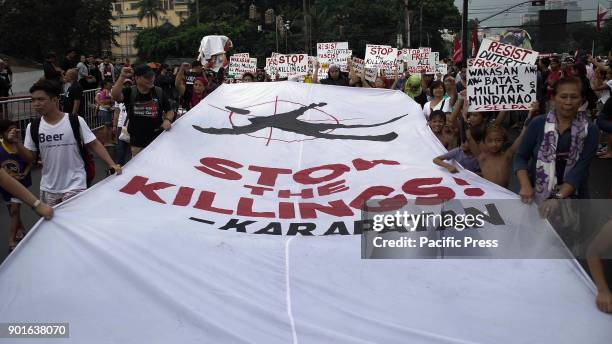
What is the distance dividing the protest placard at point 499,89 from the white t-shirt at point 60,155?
3928mm

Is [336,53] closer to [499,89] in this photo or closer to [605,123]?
[499,89]

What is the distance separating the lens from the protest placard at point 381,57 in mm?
17578

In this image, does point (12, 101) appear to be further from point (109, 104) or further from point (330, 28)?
point (330, 28)

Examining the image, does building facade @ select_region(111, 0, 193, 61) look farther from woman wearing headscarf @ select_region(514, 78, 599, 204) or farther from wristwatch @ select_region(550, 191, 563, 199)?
wristwatch @ select_region(550, 191, 563, 199)

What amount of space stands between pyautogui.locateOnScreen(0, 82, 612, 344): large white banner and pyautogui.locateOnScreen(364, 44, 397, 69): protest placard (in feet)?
Answer: 38.0

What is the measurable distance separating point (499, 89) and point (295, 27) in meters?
64.7

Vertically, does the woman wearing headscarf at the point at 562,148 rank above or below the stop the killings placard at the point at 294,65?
below

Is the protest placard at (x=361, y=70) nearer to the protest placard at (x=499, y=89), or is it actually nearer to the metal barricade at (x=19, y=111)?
the metal barricade at (x=19, y=111)

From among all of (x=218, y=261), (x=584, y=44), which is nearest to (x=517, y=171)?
(x=218, y=261)

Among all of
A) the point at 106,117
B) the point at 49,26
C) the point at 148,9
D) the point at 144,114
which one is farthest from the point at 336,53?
the point at 148,9

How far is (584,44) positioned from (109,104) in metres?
80.2

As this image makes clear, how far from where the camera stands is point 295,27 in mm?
69875

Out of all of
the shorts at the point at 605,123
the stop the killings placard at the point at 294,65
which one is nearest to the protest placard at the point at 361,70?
the stop the killings placard at the point at 294,65

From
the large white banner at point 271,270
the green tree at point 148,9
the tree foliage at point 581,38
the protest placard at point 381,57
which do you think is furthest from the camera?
the green tree at point 148,9
